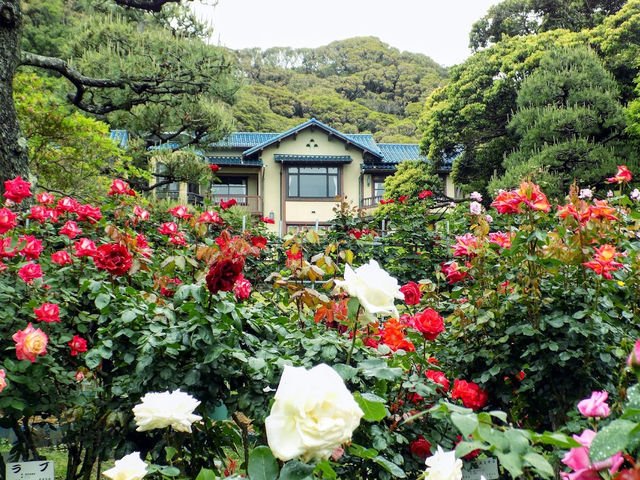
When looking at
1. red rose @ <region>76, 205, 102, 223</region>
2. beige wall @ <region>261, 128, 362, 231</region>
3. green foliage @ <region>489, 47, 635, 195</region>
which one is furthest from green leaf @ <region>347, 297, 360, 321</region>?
beige wall @ <region>261, 128, 362, 231</region>

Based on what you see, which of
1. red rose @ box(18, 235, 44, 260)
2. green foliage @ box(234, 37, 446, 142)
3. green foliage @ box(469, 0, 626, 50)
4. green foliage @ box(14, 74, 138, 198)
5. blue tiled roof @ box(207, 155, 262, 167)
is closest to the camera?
red rose @ box(18, 235, 44, 260)

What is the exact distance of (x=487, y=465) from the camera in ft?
4.91

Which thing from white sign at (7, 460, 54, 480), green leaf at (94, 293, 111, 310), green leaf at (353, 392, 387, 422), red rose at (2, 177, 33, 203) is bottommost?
white sign at (7, 460, 54, 480)

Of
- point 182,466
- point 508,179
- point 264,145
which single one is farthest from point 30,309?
point 264,145

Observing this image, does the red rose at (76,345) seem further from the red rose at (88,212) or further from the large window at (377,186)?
the large window at (377,186)

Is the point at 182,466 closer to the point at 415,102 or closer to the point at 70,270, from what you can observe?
the point at 70,270

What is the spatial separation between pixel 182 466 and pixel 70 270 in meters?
1.03

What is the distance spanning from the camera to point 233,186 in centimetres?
1784

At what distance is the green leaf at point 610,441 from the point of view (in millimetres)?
449

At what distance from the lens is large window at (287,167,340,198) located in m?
17.6

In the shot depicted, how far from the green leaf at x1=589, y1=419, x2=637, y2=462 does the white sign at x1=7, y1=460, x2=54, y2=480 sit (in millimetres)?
1600

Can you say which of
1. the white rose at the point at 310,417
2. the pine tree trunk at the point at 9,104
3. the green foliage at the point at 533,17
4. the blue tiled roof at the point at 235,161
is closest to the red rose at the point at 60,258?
the white rose at the point at 310,417

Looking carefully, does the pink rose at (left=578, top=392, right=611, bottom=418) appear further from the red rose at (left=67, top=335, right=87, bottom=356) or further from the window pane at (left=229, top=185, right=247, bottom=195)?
the window pane at (left=229, top=185, right=247, bottom=195)

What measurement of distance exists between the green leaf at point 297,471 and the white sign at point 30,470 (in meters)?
1.22
